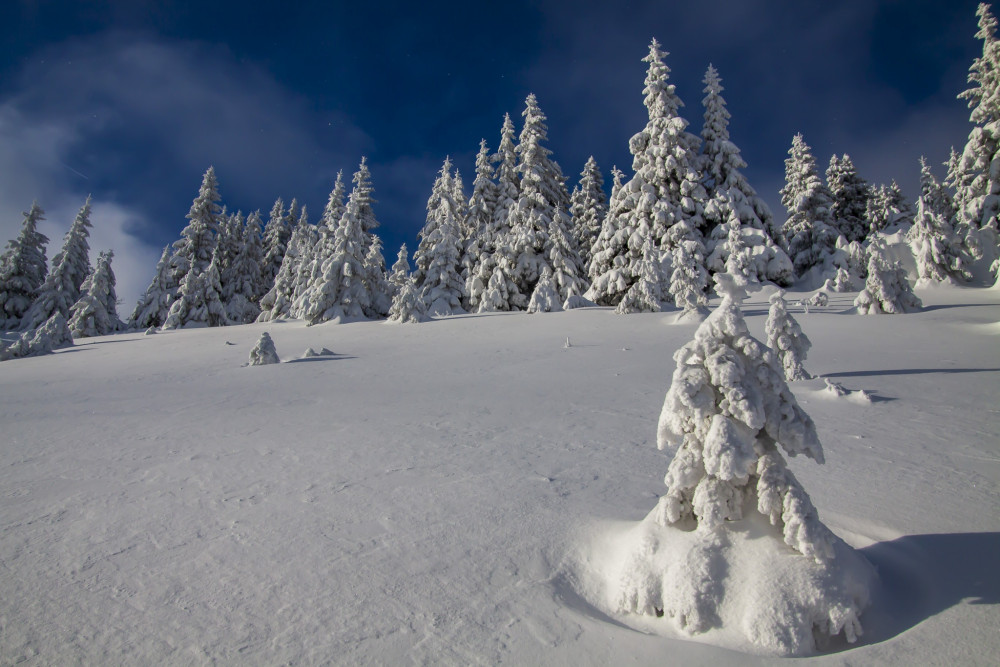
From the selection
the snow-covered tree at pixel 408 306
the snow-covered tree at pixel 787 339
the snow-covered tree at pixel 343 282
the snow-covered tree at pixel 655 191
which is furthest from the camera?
the snow-covered tree at pixel 655 191

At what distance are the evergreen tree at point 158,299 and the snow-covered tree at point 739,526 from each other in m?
45.8

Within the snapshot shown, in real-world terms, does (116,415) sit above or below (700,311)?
below

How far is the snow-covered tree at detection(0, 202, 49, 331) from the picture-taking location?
37.5 m

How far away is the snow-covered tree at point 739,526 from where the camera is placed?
110 inches

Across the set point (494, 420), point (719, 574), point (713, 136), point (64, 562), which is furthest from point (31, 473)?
point (713, 136)

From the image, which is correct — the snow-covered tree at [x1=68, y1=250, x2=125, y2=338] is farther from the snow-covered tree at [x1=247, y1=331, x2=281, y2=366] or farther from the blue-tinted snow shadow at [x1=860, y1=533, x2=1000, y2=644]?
the blue-tinted snow shadow at [x1=860, y1=533, x2=1000, y2=644]

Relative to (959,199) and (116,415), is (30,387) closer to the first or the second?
(116,415)

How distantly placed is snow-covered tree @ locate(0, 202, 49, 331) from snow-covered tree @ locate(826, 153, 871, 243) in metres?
66.8

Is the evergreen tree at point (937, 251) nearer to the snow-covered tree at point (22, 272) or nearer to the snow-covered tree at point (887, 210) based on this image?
the snow-covered tree at point (887, 210)

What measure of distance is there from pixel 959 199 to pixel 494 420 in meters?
38.9

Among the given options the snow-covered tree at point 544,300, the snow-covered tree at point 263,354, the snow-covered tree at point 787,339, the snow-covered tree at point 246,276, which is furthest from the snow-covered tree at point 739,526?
the snow-covered tree at point 246,276

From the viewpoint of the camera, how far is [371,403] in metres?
8.61

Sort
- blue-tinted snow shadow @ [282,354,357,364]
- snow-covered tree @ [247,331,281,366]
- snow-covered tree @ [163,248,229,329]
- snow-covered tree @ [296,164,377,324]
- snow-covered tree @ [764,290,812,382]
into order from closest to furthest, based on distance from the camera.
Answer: snow-covered tree @ [764,290,812,382]
snow-covered tree @ [247,331,281,366]
blue-tinted snow shadow @ [282,354,357,364]
snow-covered tree @ [296,164,377,324]
snow-covered tree @ [163,248,229,329]

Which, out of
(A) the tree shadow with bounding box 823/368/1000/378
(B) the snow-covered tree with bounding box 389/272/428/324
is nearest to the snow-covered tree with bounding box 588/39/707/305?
(B) the snow-covered tree with bounding box 389/272/428/324
